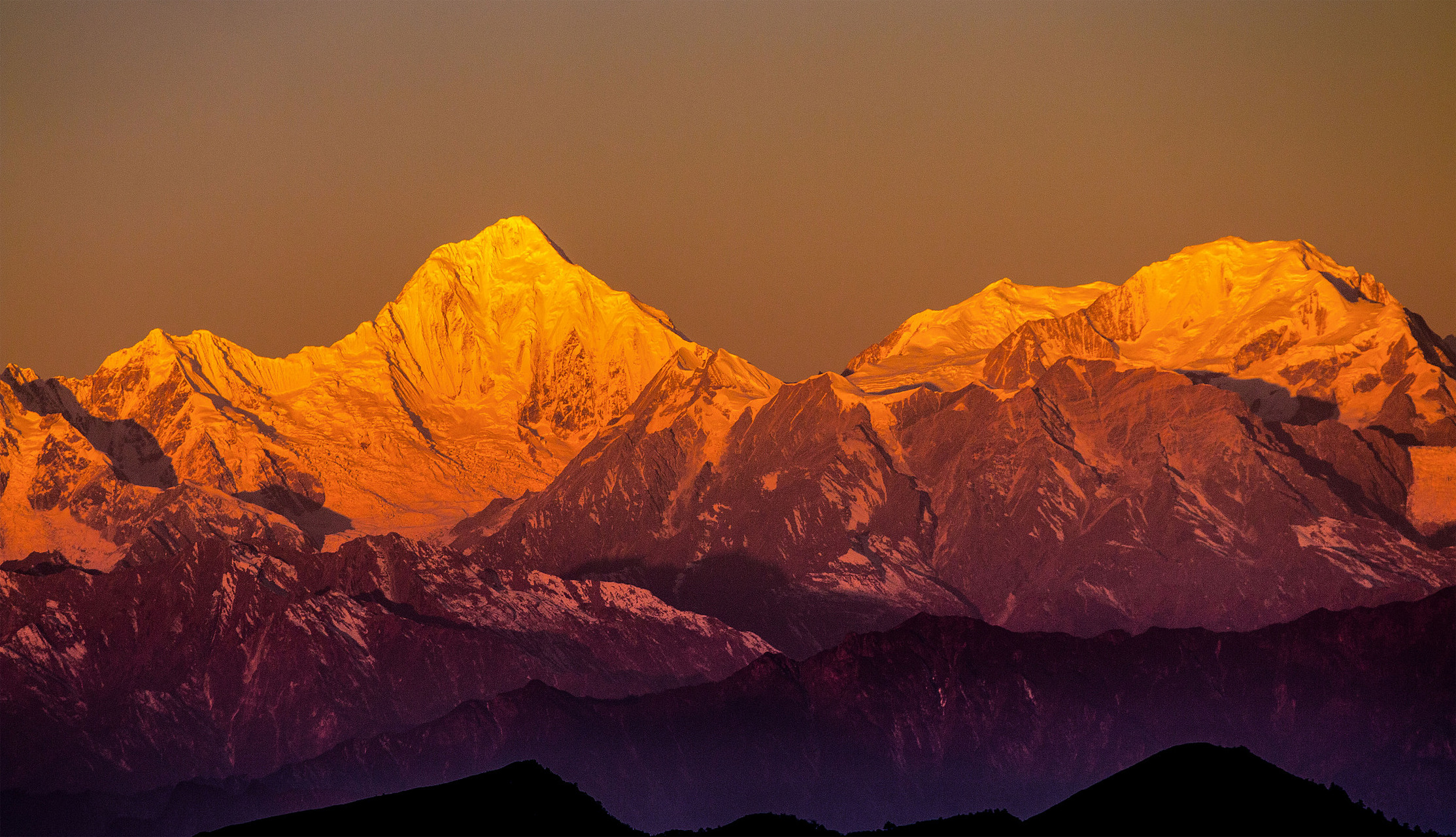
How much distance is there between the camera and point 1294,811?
18625 cm

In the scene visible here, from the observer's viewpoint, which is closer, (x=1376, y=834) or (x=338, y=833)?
(x=1376, y=834)

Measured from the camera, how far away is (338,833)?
653ft

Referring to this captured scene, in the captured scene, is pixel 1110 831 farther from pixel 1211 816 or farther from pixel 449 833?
pixel 449 833

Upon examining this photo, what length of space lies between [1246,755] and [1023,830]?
1502 centimetres

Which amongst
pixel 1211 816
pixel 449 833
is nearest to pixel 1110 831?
pixel 1211 816

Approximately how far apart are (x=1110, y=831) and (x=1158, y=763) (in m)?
8.14

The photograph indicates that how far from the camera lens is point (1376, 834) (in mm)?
183625

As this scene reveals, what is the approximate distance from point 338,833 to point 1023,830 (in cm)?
4421

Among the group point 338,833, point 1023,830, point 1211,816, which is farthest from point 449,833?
point 1211,816

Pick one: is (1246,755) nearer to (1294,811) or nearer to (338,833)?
(1294,811)

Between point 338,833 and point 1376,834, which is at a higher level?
point 338,833

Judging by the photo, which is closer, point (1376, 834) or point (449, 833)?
point (1376, 834)

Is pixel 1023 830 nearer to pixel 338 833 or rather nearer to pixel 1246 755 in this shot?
pixel 1246 755

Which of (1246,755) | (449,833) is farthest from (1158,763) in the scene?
(449,833)
